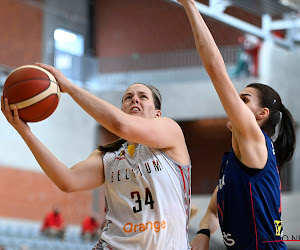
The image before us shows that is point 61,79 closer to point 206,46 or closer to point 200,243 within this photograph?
point 206,46

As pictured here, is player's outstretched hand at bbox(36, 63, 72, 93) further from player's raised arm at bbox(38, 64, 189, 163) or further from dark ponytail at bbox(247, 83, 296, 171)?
dark ponytail at bbox(247, 83, 296, 171)

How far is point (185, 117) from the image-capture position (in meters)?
18.6

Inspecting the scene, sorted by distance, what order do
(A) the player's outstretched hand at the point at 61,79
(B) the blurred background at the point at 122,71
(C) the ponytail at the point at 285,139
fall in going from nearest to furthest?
(A) the player's outstretched hand at the point at 61,79
(C) the ponytail at the point at 285,139
(B) the blurred background at the point at 122,71

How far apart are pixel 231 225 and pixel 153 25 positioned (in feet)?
61.6

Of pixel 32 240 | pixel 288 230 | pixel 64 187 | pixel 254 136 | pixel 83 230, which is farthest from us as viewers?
pixel 83 230

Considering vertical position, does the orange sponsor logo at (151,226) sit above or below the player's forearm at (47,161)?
below

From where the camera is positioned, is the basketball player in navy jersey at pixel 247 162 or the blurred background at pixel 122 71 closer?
the basketball player in navy jersey at pixel 247 162

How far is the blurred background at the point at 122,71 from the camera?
1717 cm

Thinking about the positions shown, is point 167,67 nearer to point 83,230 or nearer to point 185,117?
point 185,117

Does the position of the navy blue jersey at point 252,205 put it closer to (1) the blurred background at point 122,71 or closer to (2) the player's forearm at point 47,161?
(2) the player's forearm at point 47,161

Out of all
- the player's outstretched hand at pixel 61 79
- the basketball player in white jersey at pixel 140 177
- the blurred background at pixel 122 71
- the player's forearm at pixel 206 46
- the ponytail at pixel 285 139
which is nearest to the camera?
the player's forearm at pixel 206 46

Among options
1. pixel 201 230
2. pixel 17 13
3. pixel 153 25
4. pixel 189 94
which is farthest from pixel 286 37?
pixel 201 230

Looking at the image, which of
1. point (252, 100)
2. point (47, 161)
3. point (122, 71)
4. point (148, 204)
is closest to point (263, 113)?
point (252, 100)

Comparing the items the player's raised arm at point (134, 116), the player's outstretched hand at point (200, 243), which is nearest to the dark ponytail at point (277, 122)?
the player's raised arm at point (134, 116)
